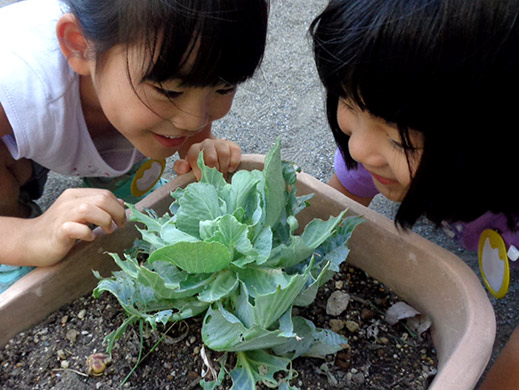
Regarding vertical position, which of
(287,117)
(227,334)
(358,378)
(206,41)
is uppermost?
(206,41)

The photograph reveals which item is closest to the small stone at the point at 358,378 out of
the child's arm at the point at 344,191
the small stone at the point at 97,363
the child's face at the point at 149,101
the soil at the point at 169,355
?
the soil at the point at 169,355

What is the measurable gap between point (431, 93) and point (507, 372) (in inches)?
15.9

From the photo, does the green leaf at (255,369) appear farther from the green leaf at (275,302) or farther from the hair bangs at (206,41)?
the hair bangs at (206,41)

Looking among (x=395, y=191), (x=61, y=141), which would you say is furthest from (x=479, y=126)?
(x=61, y=141)

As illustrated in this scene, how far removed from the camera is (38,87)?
2.66 feet

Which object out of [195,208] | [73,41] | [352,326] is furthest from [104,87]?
[352,326]

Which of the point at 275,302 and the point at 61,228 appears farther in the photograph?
the point at 61,228

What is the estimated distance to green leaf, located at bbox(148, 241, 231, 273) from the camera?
0.47m

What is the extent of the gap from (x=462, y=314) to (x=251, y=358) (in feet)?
0.86

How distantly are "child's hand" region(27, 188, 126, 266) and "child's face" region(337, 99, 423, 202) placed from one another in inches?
12.9

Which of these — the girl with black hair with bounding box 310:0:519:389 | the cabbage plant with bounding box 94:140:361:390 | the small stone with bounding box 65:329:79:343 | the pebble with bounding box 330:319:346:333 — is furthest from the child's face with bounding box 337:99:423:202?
the small stone with bounding box 65:329:79:343

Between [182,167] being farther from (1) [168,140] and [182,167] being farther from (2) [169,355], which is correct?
(2) [169,355]

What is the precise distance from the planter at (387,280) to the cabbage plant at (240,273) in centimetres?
7

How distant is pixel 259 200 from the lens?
1.85 ft
